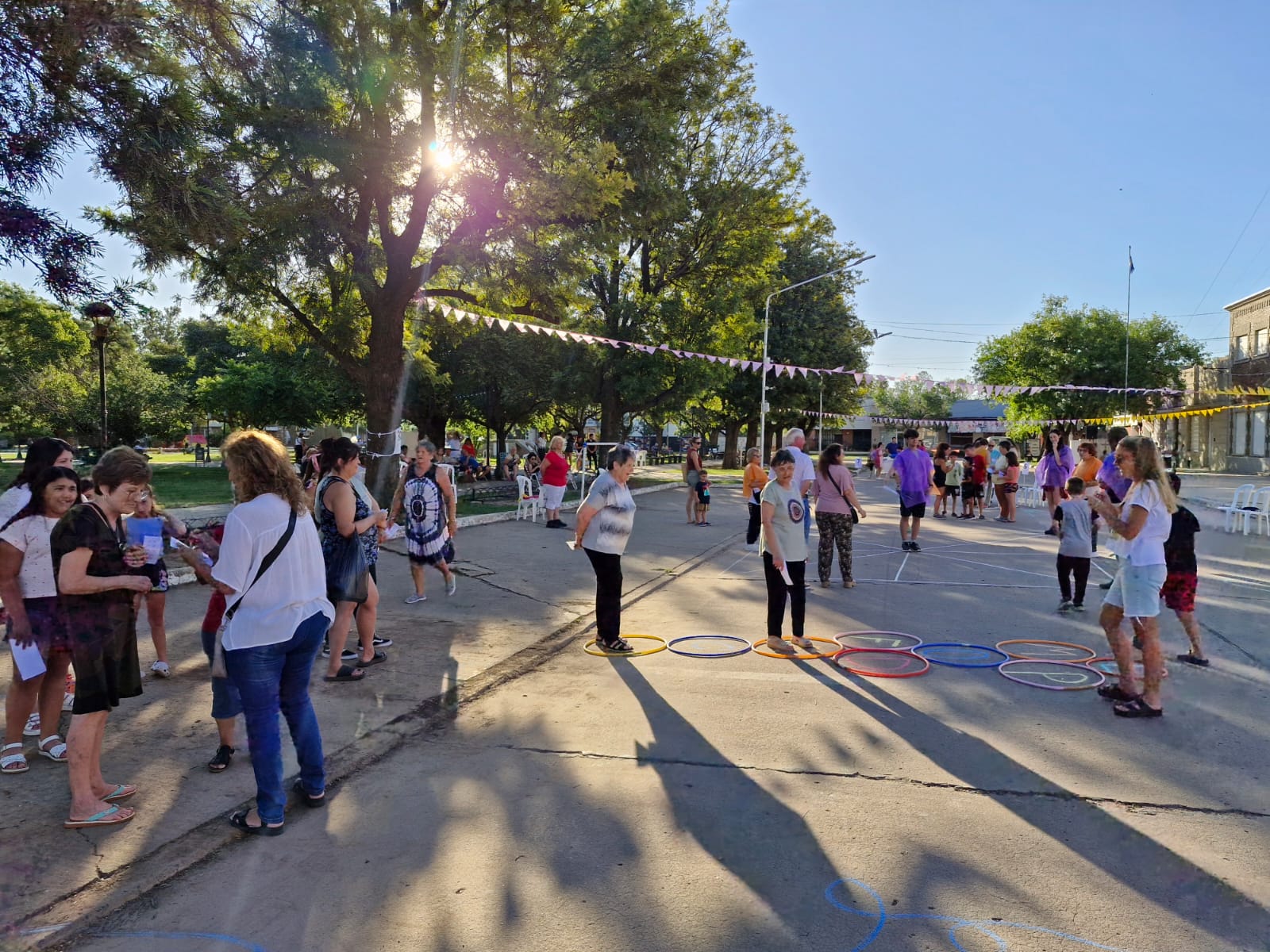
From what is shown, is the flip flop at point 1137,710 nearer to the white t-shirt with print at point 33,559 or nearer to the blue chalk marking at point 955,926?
the blue chalk marking at point 955,926

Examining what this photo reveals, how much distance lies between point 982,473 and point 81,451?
98.2ft

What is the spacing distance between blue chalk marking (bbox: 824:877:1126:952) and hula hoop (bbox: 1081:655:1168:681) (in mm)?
3658

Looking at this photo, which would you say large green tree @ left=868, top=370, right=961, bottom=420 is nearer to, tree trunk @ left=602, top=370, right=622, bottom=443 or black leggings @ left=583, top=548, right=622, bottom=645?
tree trunk @ left=602, top=370, right=622, bottom=443

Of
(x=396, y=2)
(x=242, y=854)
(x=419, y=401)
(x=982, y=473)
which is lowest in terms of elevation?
A: (x=242, y=854)

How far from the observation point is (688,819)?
392 cm

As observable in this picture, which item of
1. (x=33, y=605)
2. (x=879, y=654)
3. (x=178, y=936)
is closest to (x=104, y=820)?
(x=178, y=936)

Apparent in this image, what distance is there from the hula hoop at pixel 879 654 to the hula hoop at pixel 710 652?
795 mm

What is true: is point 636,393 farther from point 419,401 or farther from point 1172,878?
point 1172,878

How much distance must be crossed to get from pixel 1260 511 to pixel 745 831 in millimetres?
16180

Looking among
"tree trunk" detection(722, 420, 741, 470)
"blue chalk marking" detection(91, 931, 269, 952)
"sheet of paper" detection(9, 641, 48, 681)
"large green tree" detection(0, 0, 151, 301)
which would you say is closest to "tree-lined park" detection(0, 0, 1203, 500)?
"large green tree" detection(0, 0, 151, 301)

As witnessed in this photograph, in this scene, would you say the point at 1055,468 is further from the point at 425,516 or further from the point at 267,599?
the point at 267,599

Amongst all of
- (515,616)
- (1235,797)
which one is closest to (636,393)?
(515,616)

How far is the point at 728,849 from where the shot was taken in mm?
3617

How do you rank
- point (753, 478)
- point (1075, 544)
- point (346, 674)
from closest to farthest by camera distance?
point (346, 674) → point (1075, 544) → point (753, 478)
